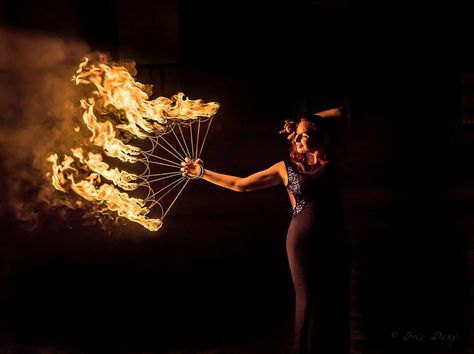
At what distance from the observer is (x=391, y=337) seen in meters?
5.98

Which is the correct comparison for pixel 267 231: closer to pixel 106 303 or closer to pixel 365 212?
pixel 365 212

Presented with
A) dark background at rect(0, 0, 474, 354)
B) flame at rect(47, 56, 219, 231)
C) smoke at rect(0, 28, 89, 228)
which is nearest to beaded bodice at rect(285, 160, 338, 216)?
flame at rect(47, 56, 219, 231)

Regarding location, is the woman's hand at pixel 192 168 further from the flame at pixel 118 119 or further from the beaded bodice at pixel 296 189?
the beaded bodice at pixel 296 189

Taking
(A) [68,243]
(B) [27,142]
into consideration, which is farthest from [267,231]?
(B) [27,142]

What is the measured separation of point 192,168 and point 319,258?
1139mm

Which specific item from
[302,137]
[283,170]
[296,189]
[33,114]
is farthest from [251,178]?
[33,114]

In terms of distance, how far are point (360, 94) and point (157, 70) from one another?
4.72m

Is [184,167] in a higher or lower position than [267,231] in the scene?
higher

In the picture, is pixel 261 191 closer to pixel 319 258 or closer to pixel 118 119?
pixel 118 119

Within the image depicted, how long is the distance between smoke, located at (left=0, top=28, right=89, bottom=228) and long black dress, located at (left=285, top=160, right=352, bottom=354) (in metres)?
4.66

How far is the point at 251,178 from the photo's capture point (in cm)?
480

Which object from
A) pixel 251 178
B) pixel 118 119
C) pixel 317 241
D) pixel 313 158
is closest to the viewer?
pixel 317 241

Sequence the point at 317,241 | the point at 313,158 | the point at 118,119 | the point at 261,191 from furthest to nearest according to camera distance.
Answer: the point at 261,191
the point at 118,119
the point at 313,158
the point at 317,241

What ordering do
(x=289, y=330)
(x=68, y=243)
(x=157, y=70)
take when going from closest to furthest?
(x=289, y=330), (x=68, y=243), (x=157, y=70)
